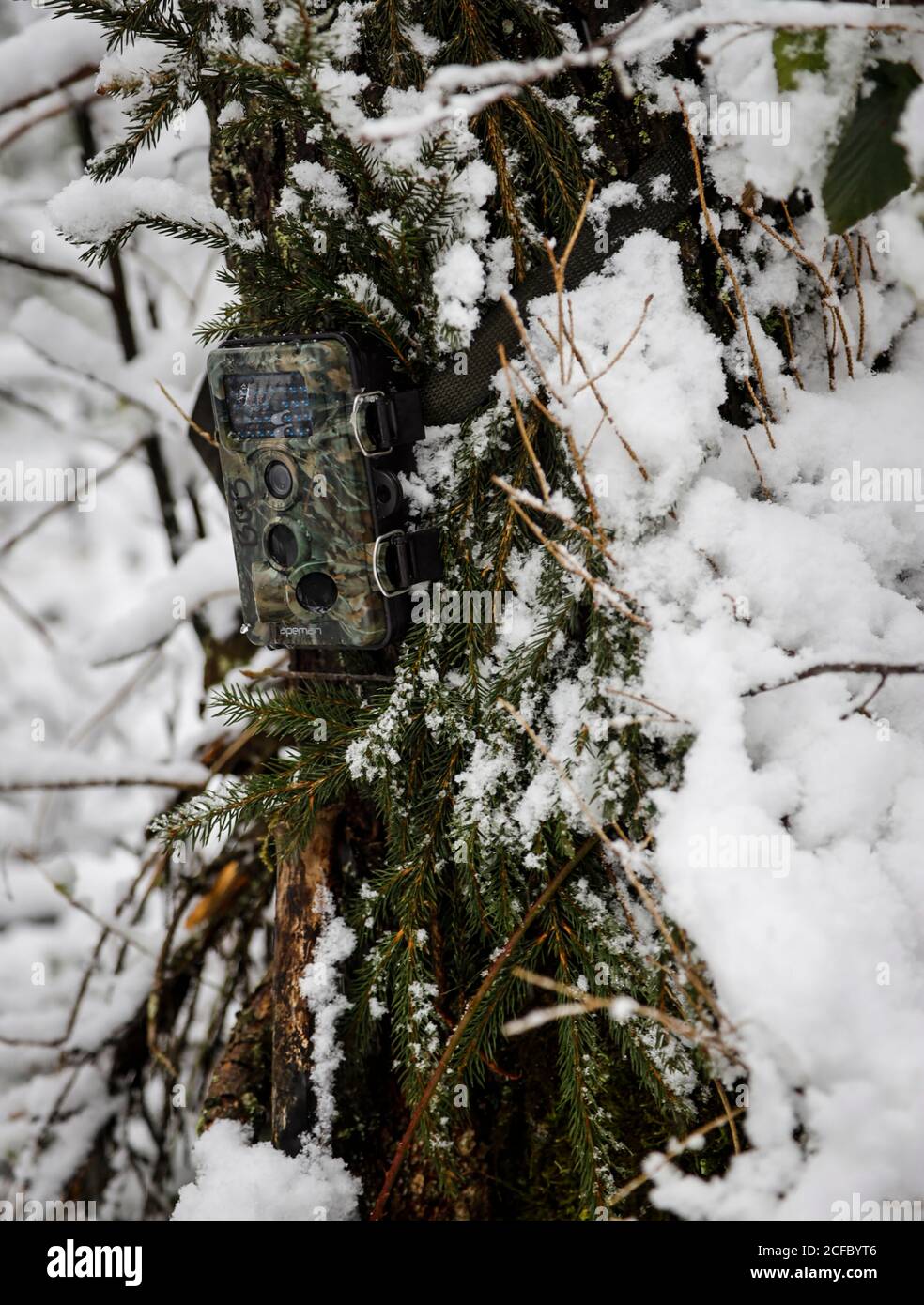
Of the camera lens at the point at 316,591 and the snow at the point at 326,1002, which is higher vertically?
the camera lens at the point at 316,591

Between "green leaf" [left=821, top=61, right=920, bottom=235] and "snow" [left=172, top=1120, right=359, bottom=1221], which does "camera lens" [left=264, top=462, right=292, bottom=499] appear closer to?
"green leaf" [left=821, top=61, right=920, bottom=235]

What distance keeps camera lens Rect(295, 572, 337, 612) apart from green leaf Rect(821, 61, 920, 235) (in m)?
0.87

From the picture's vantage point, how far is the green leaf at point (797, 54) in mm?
977

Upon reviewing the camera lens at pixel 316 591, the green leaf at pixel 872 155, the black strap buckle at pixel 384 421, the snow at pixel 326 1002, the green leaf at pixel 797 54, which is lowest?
the snow at pixel 326 1002

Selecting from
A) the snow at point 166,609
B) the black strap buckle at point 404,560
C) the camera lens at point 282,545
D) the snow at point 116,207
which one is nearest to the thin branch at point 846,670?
the black strap buckle at point 404,560

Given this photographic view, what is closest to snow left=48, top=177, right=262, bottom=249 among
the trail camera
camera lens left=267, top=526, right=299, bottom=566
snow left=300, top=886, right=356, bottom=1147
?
the trail camera

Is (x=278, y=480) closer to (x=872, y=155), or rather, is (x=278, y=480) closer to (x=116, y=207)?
(x=116, y=207)

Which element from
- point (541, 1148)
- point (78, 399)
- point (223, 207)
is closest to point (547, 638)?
point (541, 1148)

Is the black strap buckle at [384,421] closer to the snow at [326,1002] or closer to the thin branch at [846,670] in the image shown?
the thin branch at [846,670]

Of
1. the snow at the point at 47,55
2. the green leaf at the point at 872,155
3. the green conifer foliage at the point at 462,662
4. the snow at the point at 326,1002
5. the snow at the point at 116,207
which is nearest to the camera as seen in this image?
the green leaf at the point at 872,155

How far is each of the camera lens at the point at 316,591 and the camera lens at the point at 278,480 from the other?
14cm

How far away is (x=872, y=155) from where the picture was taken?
38.3 inches
